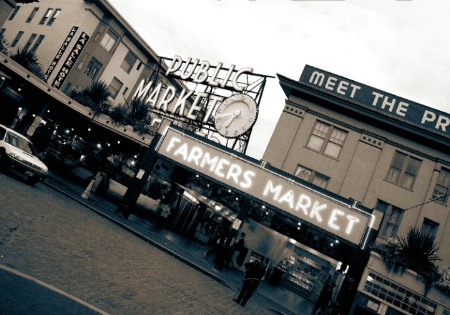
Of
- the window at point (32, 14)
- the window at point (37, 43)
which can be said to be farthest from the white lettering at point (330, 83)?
the window at point (32, 14)

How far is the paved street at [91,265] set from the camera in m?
5.05

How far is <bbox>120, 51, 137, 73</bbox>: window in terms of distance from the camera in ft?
119

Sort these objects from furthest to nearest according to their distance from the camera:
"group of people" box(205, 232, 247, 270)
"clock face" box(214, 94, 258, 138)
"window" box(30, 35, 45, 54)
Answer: "window" box(30, 35, 45, 54) → "clock face" box(214, 94, 258, 138) → "group of people" box(205, 232, 247, 270)

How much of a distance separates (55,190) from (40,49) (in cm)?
2505

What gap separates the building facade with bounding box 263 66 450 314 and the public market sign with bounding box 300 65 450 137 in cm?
6

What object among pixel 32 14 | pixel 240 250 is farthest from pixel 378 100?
pixel 32 14

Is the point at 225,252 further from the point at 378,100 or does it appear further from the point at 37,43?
the point at 37,43

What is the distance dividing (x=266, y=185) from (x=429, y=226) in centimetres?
1162

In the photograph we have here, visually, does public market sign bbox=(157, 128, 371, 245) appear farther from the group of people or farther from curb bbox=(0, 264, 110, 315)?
curb bbox=(0, 264, 110, 315)

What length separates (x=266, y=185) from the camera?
13117 millimetres

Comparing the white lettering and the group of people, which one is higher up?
the white lettering

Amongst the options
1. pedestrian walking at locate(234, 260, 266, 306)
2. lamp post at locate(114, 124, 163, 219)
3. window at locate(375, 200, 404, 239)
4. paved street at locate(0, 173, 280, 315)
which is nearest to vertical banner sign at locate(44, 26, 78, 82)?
lamp post at locate(114, 124, 163, 219)

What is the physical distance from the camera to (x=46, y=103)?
958 inches

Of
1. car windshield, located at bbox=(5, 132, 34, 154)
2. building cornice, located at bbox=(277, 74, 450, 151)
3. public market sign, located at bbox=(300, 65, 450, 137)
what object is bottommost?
car windshield, located at bbox=(5, 132, 34, 154)
